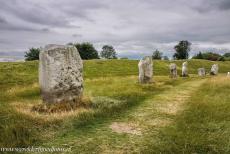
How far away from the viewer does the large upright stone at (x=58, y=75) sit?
12.8 metres

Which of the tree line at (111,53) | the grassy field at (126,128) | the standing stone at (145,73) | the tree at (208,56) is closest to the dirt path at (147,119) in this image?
the grassy field at (126,128)

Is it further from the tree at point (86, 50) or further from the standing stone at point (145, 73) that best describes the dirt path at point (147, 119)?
the tree at point (86, 50)

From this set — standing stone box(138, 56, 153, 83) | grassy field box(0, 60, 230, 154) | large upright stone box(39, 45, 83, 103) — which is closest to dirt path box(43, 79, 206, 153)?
grassy field box(0, 60, 230, 154)

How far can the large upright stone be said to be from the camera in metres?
12.8

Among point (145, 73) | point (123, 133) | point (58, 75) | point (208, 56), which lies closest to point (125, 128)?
point (123, 133)

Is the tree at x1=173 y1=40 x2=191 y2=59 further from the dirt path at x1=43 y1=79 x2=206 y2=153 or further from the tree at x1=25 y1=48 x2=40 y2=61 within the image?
the dirt path at x1=43 y1=79 x2=206 y2=153

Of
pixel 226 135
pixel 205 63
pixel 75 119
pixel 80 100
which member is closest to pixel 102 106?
pixel 80 100

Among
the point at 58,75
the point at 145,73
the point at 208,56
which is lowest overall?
the point at 145,73

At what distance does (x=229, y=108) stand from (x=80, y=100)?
644 cm

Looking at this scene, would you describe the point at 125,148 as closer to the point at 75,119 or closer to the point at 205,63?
the point at 75,119

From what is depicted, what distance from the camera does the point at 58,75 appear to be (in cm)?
1289

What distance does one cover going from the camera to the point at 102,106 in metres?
13.2

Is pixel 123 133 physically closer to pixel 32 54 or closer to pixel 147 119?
pixel 147 119

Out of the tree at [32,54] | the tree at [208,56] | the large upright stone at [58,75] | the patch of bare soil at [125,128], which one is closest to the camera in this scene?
the patch of bare soil at [125,128]
